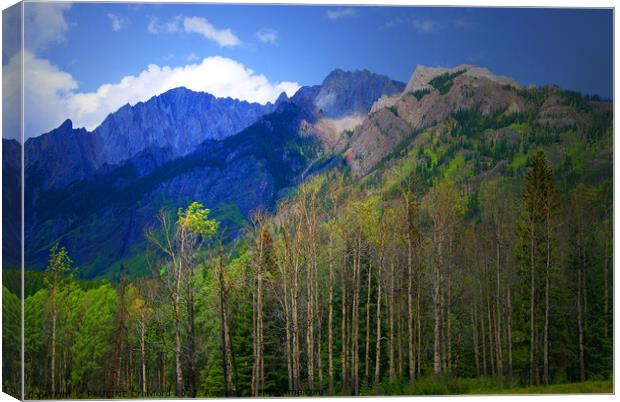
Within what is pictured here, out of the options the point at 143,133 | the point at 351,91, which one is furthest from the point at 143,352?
the point at 351,91

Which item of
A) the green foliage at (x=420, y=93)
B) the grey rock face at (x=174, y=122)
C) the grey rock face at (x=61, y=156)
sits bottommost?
the grey rock face at (x=61, y=156)

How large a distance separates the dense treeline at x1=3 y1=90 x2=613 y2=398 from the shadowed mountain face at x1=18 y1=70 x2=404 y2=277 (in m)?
0.59

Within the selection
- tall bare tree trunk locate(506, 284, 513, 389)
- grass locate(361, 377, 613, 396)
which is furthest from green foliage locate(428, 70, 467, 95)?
grass locate(361, 377, 613, 396)

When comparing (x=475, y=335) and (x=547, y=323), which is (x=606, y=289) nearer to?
(x=547, y=323)

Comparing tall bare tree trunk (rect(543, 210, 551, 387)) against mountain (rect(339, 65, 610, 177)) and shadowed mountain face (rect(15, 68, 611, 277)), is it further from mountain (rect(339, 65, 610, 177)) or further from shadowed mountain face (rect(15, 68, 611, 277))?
mountain (rect(339, 65, 610, 177))

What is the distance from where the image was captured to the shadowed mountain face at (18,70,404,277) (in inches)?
936

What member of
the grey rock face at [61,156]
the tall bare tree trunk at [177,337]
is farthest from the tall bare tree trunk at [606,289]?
the grey rock face at [61,156]

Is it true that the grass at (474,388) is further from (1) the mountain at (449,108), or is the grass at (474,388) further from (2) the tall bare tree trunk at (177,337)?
(1) the mountain at (449,108)

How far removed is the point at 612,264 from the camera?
2339 cm

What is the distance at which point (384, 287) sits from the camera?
24.1 m

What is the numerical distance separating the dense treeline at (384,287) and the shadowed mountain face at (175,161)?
590mm

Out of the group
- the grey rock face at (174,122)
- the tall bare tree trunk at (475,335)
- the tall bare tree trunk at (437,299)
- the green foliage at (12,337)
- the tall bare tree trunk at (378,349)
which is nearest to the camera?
the green foliage at (12,337)

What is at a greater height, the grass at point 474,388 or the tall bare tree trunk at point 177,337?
the tall bare tree trunk at point 177,337

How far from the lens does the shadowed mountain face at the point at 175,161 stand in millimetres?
23766
